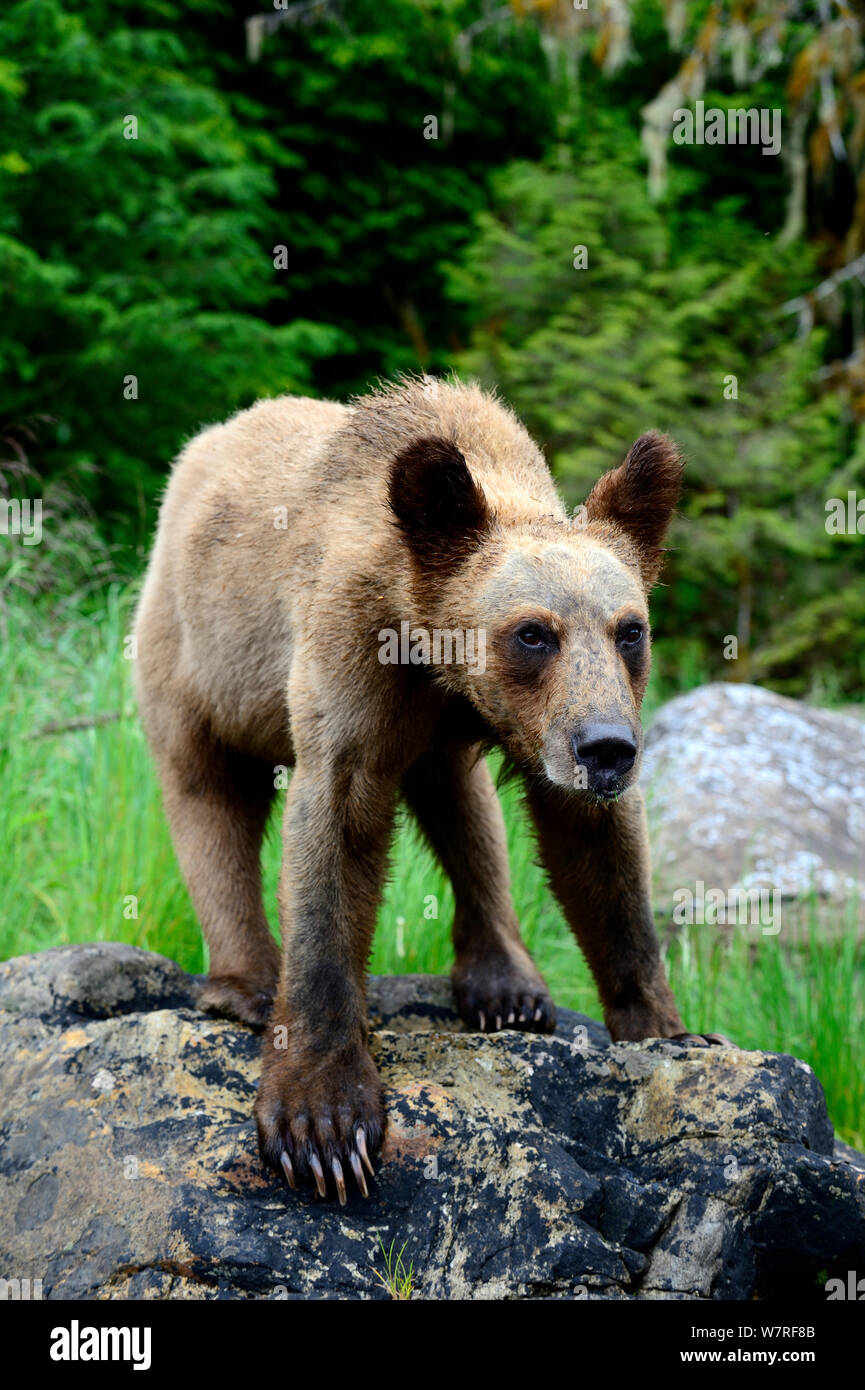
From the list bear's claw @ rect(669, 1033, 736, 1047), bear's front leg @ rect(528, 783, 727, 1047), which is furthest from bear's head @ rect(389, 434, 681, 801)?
bear's claw @ rect(669, 1033, 736, 1047)

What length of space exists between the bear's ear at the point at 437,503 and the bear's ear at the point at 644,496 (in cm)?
38

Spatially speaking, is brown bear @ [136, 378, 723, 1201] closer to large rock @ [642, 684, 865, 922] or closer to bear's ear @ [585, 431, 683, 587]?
bear's ear @ [585, 431, 683, 587]

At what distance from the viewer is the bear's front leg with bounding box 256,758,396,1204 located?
3.61m

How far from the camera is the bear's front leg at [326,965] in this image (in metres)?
3.61

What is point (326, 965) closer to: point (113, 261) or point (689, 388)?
point (113, 261)

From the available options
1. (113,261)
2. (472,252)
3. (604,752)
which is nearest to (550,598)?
(604,752)

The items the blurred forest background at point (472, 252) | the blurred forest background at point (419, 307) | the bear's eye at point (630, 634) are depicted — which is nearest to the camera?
the bear's eye at point (630, 634)

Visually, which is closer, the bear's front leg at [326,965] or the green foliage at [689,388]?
the bear's front leg at [326,965]

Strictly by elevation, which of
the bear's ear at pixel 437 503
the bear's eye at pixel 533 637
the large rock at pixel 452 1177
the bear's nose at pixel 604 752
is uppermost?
the bear's ear at pixel 437 503

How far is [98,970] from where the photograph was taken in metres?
4.34

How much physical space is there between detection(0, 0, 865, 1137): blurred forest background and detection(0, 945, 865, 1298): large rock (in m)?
1.89

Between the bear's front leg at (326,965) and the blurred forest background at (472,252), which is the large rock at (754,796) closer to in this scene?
the blurred forest background at (472,252)

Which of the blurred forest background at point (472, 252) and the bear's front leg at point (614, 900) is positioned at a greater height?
the blurred forest background at point (472, 252)

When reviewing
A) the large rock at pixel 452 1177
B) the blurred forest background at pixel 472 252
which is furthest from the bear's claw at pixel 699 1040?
the blurred forest background at pixel 472 252
